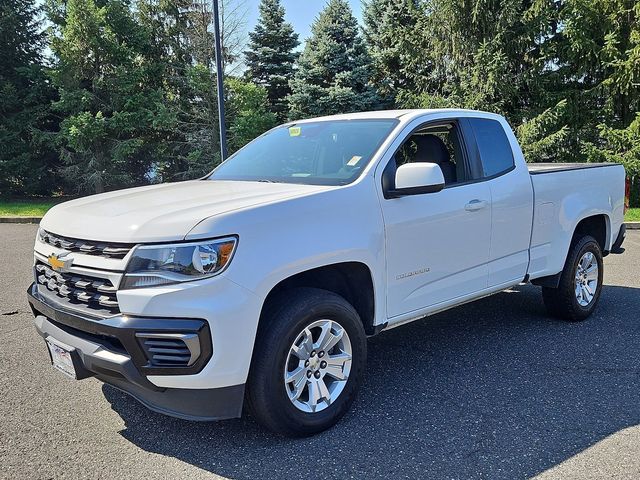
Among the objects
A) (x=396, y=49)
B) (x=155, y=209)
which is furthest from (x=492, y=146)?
(x=396, y=49)

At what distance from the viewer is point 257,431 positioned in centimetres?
327

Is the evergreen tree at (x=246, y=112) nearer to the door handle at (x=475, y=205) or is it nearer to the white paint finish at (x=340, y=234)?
the white paint finish at (x=340, y=234)

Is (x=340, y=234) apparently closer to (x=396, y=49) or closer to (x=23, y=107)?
(x=396, y=49)

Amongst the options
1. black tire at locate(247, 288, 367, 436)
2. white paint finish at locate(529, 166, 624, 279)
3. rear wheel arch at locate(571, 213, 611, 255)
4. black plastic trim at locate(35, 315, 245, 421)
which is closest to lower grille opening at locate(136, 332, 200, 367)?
black plastic trim at locate(35, 315, 245, 421)

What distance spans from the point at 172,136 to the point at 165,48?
3.72m

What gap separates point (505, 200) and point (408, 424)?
2.03 m

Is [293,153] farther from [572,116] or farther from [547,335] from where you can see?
[572,116]

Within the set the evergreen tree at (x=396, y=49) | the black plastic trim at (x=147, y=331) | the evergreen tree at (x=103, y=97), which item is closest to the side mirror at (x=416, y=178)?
the black plastic trim at (x=147, y=331)

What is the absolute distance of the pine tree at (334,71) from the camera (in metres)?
18.0

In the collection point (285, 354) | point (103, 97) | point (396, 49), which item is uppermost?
point (396, 49)

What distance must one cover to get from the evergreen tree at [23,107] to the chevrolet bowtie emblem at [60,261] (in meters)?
17.1

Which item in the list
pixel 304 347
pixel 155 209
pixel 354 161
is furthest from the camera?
pixel 354 161

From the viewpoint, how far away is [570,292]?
5188mm

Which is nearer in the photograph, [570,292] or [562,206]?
[562,206]
